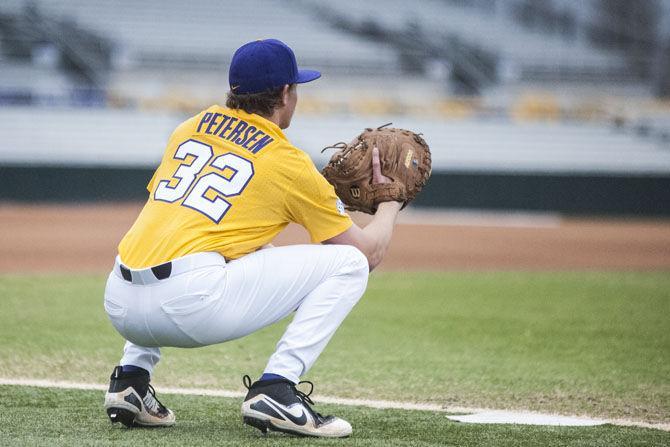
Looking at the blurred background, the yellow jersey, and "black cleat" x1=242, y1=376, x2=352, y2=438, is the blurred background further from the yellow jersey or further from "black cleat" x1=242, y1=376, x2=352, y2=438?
"black cleat" x1=242, y1=376, x2=352, y2=438

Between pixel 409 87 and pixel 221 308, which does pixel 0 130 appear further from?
pixel 221 308

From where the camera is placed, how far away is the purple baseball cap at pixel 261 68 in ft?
13.0

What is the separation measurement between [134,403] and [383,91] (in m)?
24.2

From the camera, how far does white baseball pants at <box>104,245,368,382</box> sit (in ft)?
12.4

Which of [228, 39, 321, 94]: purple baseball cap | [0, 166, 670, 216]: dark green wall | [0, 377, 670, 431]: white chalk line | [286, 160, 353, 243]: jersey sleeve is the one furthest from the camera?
[0, 166, 670, 216]: dark green wall

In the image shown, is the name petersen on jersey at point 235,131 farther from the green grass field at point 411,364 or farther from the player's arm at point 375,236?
the green grass field at point 411,364

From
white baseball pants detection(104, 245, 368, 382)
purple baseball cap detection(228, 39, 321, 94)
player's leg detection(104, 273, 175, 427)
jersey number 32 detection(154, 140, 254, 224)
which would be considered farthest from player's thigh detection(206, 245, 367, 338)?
purple baseball cap detection(228, 39, 321, 94)

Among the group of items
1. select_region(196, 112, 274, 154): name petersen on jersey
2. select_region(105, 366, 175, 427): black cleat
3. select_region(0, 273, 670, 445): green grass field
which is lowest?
select_region(0, 273, 670, 445): green grass field

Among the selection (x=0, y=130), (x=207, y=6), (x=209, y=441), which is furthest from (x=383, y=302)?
(x=207, y=6)

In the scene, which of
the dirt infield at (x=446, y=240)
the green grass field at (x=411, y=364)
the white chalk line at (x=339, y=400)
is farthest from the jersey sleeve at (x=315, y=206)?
the dirt infield at (x=446, y=240)

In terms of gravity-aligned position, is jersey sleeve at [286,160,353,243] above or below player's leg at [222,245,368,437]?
above

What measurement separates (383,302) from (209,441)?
18.5 feet

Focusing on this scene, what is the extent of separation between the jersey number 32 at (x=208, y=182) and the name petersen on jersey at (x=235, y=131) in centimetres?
6

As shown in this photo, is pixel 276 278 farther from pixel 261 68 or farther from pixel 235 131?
pixel 261 68
